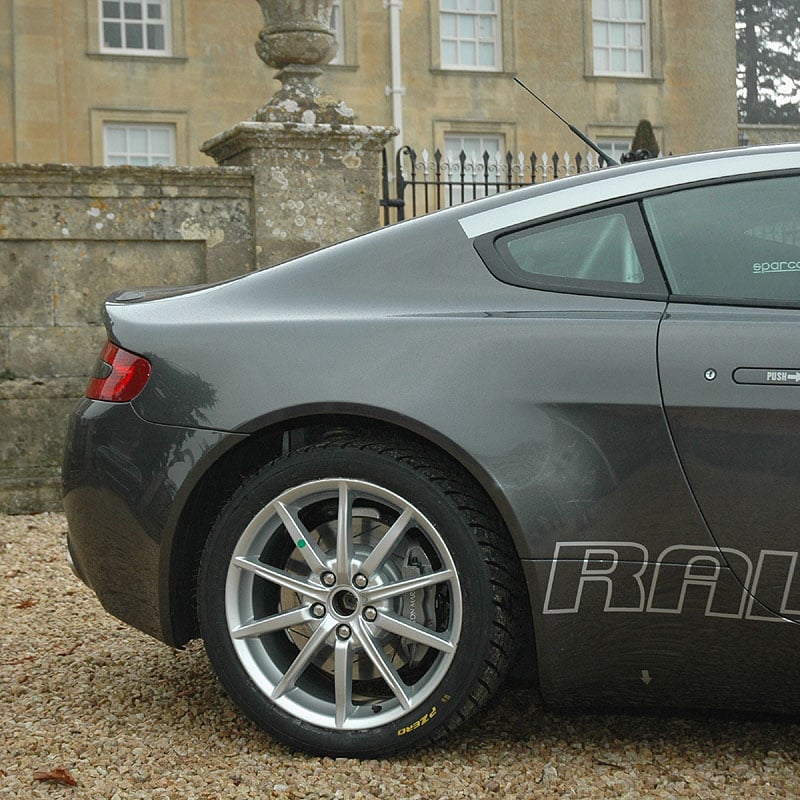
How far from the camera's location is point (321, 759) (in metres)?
3.11

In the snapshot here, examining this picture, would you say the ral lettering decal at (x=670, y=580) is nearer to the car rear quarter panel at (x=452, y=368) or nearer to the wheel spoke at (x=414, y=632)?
the car rear quarter panel at (x=452, y=368)

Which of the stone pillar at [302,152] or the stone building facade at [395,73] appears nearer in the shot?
the stone pillar at [302,152]

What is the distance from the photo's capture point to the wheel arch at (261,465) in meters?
2.99

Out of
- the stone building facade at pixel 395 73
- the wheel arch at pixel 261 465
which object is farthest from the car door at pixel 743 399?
the stone building facade at pixel 395 73

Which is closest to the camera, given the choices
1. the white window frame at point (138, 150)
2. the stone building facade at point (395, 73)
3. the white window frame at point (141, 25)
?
the stone building facade at point (395, 73)

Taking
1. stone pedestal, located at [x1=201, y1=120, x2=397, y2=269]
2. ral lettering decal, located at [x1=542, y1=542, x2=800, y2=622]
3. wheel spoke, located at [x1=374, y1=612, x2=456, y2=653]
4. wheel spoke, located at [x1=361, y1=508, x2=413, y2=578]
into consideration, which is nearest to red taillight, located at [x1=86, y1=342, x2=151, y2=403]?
wheel spoke, located at [x1=361, y1=508, x2=413, y2=578]

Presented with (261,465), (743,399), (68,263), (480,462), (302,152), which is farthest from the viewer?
(302,152)

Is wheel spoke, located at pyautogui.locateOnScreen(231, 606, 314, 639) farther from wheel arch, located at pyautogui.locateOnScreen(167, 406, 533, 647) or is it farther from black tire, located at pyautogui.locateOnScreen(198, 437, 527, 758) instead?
wheel arch, located at pyautogui.locateOnScreen(167, 406, 533, 647)

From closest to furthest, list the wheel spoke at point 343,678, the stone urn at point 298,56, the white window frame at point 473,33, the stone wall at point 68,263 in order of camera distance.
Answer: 1. the wheel spoke at point 343,678
2. the stone wall at point 68,263
3. the stone urn at point 298,56
4. the white window frame at point 473,33

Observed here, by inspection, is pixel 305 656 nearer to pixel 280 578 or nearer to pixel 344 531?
pixel 280 578

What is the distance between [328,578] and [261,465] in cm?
35

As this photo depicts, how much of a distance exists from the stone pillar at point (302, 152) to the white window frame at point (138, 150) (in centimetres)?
1359

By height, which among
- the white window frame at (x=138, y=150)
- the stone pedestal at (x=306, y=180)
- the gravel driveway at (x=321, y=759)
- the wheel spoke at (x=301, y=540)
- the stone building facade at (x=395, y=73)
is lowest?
the gravel driveway at (x=321, y=759)

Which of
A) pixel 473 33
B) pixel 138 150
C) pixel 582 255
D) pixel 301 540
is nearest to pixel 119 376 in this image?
pixel 301 540
